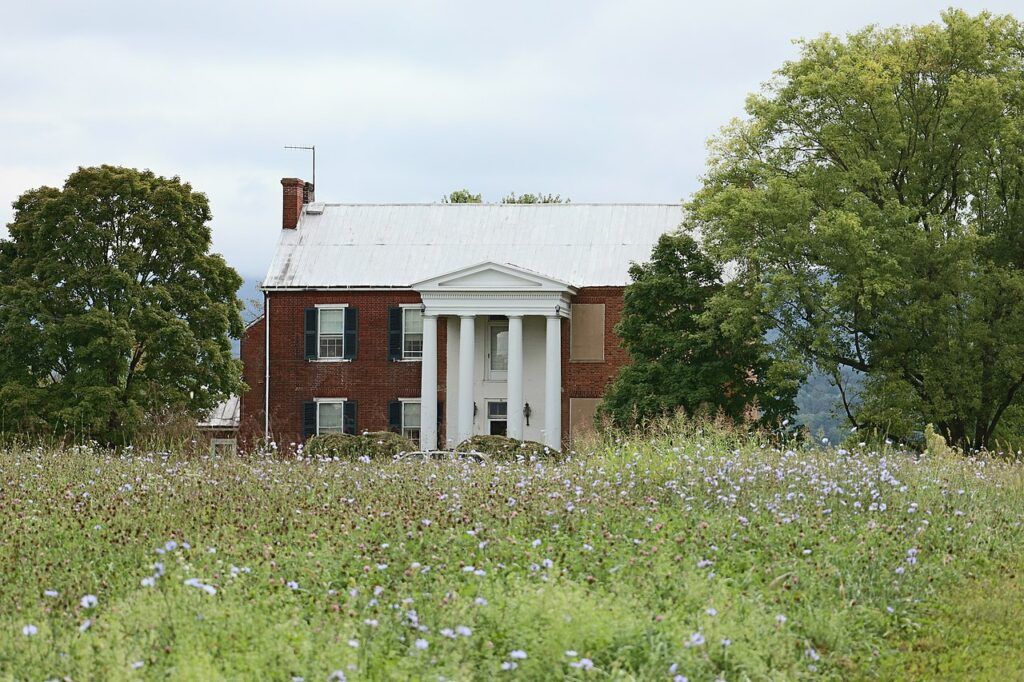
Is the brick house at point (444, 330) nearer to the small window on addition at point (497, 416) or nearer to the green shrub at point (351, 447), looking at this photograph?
the small window on addition at point (497, 416)

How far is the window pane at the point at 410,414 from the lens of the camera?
42500mm

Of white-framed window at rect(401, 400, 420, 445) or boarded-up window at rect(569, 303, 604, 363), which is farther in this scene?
white-framed window at rect(401, 400, 420, 445)

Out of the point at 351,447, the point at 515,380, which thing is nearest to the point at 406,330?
the point at 515,380

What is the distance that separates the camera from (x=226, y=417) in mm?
45219

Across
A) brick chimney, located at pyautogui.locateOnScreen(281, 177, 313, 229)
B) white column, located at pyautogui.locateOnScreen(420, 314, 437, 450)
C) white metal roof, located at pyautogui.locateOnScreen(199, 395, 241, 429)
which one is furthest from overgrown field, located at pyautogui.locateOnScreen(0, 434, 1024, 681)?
brick chimney, located at pyautogui.locateOnScreen(281, 177, 313, 229)

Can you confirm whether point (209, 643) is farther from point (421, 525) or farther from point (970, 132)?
point (970, 132)

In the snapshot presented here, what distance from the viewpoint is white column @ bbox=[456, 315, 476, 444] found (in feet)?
133

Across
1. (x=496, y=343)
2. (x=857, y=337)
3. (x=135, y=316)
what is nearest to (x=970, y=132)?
(x=857, y=337)

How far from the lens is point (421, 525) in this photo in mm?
11734

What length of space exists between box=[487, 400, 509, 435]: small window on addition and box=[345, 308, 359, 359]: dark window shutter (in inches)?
183

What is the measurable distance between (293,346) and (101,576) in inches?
1298

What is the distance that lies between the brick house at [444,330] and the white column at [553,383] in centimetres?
4

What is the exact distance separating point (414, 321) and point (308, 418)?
15.1 feet

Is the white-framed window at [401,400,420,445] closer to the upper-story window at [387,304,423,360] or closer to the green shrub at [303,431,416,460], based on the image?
the upper-story window at [387,304,423,360]
